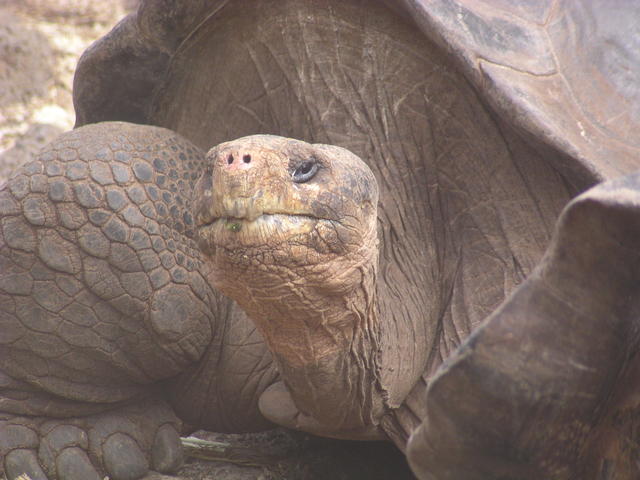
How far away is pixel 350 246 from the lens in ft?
6.30

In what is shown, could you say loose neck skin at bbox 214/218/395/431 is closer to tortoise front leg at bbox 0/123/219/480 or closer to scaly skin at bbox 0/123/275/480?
scaly skin at bbox 0/123/275/480

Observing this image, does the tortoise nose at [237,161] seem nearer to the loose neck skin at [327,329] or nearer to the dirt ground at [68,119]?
the loose neck skin at [327,329]

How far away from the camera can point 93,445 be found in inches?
102

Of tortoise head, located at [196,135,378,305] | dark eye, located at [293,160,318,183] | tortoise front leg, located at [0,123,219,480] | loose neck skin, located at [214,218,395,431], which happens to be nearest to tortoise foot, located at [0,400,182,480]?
tortoise front leg, located at [0,123,219,480]

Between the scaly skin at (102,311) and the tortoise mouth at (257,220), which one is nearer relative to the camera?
the tortoise mouth at (257,220)

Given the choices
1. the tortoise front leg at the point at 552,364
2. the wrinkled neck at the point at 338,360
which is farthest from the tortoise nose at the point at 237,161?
the tortoise front leg at the point at 552,364

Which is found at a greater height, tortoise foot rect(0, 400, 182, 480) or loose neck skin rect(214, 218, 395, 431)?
loose neck skin rect(214, 218, 395, 431)

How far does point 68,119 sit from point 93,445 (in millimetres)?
3721

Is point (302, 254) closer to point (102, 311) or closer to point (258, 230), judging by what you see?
point (258, 230)

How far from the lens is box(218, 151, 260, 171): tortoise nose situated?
5.74ft

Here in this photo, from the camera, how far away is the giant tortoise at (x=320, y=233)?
1767 mm

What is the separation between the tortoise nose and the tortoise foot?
1246mm

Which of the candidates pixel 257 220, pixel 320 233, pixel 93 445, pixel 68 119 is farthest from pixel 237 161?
pixel 68 119

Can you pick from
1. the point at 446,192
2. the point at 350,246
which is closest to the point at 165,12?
the point at 446,192
